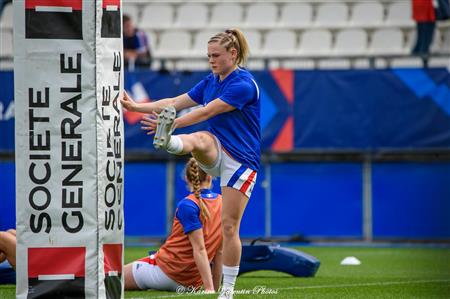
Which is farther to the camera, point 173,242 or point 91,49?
point 173,242

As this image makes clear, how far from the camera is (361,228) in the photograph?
55.1 ft

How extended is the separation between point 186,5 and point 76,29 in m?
15.3

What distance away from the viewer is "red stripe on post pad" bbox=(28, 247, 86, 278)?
5852 millimetres

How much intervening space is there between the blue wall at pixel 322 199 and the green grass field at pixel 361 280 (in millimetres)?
1914

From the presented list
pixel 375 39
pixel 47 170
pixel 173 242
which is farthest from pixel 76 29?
pixel 375 39

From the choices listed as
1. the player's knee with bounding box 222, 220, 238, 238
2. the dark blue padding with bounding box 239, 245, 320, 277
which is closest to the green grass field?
the dark blue padding with bounding box 239, 245, 320, 277

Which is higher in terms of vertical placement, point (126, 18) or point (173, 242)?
point (126, 18)

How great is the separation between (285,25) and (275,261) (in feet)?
35.7

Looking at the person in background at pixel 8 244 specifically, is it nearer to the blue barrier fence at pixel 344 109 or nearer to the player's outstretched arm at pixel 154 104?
the player's outstretched arm at pixel 154 104

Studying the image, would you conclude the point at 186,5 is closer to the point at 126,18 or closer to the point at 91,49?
the point at 126,18

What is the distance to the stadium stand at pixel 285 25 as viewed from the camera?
1967cm

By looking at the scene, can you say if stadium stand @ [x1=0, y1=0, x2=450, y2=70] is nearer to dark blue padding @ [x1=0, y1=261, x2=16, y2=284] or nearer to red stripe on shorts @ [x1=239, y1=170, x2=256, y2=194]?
dark blue padding @ [x1=0, y1=261, x2=16, y2=284]

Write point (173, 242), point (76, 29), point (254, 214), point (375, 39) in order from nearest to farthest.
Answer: point (76, 29) < point (173, 242) < point (254, 214) < point (375, 39)

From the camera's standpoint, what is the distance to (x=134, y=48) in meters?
18.0
